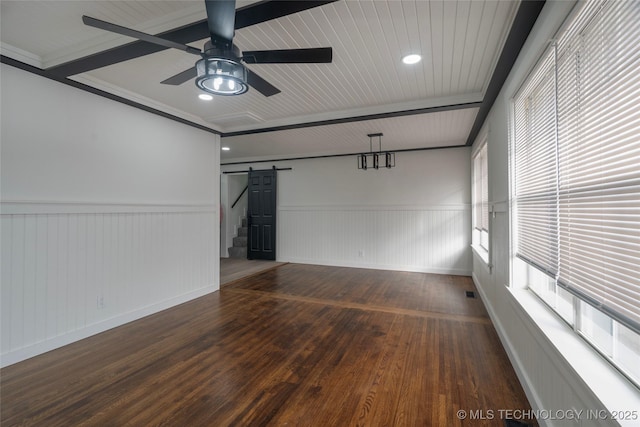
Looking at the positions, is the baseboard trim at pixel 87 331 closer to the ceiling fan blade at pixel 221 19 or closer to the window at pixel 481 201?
the ceiling fan blade at pixel 221 19

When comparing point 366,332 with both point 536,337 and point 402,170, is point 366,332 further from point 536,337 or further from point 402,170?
point 402,170

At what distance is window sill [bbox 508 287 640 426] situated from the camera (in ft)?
2.97

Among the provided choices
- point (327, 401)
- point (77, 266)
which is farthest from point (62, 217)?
point (327, 401)

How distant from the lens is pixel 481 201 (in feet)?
13.6

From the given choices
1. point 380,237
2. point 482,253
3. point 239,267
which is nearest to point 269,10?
point 482,253

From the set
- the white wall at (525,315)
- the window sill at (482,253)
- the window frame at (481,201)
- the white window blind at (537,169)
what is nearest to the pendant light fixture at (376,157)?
the window frame at (481,201)

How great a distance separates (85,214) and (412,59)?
335cm

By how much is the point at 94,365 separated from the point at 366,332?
2343 mm

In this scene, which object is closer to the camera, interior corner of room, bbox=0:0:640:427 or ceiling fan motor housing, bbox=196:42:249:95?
ceiling fan motor housing, bbox=196:42:249:95

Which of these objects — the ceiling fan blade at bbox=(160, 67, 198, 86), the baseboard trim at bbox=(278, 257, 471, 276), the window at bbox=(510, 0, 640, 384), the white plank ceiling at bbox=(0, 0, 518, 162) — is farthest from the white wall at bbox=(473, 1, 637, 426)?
the ceiling fan blade at bbox=(160, 67, 198, 86)

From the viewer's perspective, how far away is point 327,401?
178 centimetres

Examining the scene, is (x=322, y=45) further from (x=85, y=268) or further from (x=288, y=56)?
(x=85, y=268)

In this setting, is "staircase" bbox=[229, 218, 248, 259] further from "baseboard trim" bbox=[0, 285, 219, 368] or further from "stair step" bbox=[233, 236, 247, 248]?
"baseboard trim" bbox=[0, 285, 219, 368]

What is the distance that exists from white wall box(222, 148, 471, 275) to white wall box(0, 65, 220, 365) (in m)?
2.84
